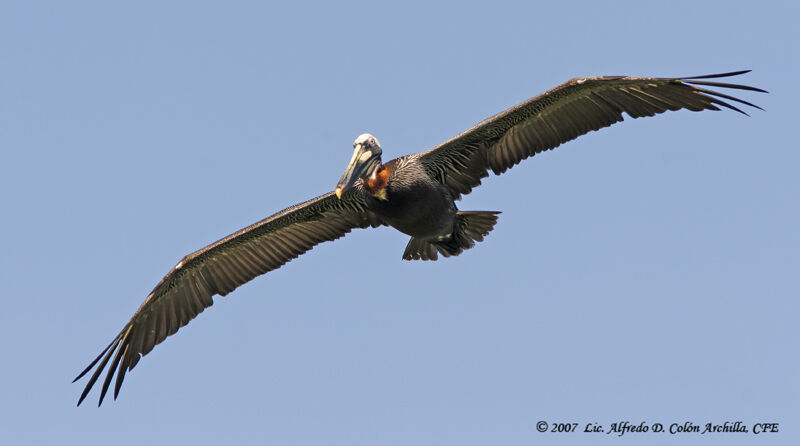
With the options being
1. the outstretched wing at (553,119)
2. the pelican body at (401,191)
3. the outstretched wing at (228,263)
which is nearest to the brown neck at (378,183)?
the pelican body at (401,191)

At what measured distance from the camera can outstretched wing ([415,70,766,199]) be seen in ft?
40.7

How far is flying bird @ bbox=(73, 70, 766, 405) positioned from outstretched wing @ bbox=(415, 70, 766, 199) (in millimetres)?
13

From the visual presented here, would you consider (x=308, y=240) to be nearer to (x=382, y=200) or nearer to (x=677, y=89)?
(x=382, y=200)

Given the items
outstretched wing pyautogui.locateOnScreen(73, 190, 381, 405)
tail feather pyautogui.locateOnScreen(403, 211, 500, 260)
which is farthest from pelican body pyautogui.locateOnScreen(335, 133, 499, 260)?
outstretched wing pyautogui.locateOnScreen(73, 190, 381, 405)

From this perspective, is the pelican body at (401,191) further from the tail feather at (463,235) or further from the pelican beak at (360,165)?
the tail feather at (463,235)

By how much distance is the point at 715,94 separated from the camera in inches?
476

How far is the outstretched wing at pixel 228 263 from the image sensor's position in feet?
46.3

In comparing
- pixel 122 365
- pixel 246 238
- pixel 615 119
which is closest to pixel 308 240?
pixel 246 238

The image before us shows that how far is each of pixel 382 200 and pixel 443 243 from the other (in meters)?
1.65

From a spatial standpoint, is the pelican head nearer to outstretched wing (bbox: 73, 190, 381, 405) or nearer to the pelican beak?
the pelican beak

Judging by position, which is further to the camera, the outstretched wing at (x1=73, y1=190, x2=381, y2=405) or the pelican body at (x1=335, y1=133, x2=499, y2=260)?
the outstretched wing at (x1=73, y1=190, x2=381, y2=405)

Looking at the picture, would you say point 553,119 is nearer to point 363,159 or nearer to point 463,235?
point 463,235

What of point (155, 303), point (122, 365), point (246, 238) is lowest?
point (122, 365)

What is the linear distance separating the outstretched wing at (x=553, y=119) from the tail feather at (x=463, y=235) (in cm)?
37
